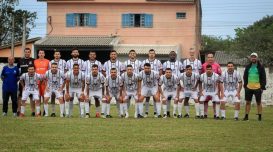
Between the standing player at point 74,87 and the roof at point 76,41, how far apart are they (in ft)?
112

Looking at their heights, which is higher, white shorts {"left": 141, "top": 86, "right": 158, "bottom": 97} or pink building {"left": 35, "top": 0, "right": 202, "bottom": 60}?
pink building {"left": 35, "top": 0, "right": 202, "bottom": 60}

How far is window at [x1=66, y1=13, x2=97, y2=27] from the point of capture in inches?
2532

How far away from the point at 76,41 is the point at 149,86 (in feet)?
120

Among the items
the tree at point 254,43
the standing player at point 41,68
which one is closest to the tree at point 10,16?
the tree at point 254,43

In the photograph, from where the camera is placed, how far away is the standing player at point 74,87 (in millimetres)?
23609

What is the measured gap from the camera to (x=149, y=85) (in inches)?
952

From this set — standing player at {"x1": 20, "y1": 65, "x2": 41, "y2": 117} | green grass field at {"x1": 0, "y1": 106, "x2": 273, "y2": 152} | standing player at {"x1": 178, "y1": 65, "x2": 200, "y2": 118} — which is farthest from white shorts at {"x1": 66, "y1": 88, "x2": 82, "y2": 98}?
standing player at {"x1": 178, "y1": 65, "x2": 200, "y2": 118}

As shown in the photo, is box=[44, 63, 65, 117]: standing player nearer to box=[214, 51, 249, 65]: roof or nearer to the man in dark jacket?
the man in dark jacket

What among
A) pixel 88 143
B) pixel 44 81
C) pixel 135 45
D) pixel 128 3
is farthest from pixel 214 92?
pixel 128 3

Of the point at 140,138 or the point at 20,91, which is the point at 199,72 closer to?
the point at 20,91

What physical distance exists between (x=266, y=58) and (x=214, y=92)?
49.2 m

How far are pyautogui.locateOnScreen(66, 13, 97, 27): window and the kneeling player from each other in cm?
4067

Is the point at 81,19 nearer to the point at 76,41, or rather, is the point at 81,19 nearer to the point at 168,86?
the point at 76,41

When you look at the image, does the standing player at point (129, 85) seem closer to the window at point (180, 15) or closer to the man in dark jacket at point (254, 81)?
the man in dark jacket at point (254, 81)
